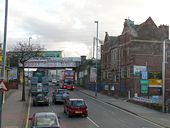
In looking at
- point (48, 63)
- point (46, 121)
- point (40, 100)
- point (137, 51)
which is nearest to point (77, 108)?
point (40, 100)

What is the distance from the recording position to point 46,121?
69.8 feet

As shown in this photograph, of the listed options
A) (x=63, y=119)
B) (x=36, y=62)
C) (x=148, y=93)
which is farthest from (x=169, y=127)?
(x=36, y=62)

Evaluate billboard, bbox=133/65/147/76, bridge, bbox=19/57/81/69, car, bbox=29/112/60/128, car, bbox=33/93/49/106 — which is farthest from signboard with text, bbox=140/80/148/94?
bridge, bbox=19/57/81/69

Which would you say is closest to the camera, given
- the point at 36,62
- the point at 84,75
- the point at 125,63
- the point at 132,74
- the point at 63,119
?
the point at 63,119

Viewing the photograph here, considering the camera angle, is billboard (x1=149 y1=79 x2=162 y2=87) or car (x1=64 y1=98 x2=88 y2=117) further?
billboard (x1=149 y1=79 x2=162 y2=87)

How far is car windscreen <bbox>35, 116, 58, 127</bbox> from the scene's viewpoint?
21.0m

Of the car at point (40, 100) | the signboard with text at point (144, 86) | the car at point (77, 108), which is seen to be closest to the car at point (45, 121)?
the car at point (77, 108)

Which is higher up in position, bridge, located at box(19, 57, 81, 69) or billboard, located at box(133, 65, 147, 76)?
bridge, located at box(19, 57, 81, 69)

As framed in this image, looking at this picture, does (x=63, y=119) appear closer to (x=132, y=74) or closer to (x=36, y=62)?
(x=132, y=74)

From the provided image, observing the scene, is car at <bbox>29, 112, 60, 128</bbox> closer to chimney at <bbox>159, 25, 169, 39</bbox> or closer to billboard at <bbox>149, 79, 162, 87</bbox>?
billboard at <bbox>149, 79, 162, 87</bbox>

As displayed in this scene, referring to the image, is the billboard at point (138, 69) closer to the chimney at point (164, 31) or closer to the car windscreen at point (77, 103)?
the chimney at point (164, 31)

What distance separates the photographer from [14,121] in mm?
32375

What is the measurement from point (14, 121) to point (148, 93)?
33.0 meters

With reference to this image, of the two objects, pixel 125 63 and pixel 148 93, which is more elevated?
pixel 125 63
